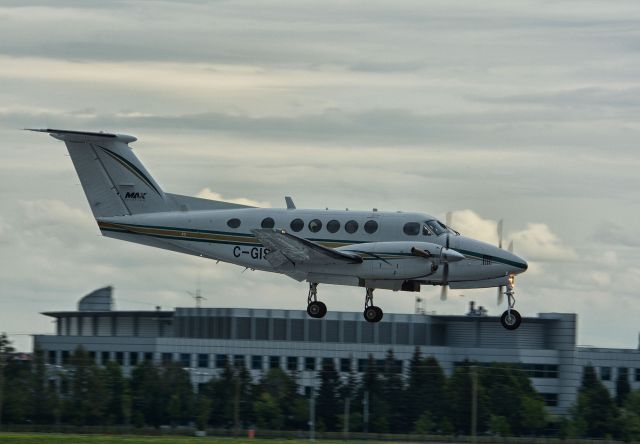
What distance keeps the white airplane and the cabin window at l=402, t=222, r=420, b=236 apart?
34 millimetres

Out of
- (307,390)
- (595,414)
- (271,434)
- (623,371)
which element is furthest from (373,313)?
(623,371)

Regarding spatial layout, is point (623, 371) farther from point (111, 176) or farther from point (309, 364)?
point (111, 176)

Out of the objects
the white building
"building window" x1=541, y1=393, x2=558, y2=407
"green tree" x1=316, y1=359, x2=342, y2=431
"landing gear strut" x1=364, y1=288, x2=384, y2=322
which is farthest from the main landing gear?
"building window" x1=541, y1=393, x2=558, y2=407

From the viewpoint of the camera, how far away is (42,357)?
268 ft

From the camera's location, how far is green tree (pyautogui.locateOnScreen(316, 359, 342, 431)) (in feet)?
264

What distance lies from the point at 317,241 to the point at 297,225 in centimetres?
87

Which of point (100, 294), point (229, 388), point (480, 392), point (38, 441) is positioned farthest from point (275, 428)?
point (100, 294)

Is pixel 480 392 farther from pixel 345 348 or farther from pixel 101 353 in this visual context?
pixel 101 353

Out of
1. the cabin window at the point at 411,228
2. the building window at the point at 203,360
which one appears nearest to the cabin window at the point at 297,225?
the cabin window at the point at 411,228

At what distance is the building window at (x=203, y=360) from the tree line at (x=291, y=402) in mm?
11729

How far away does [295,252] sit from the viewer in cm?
3928

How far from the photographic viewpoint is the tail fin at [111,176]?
141 feet

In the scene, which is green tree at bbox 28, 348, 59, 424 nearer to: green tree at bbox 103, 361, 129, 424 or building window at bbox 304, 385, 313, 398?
green tree at bbox 103, 361, 129, 424

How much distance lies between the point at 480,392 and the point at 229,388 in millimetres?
17798
